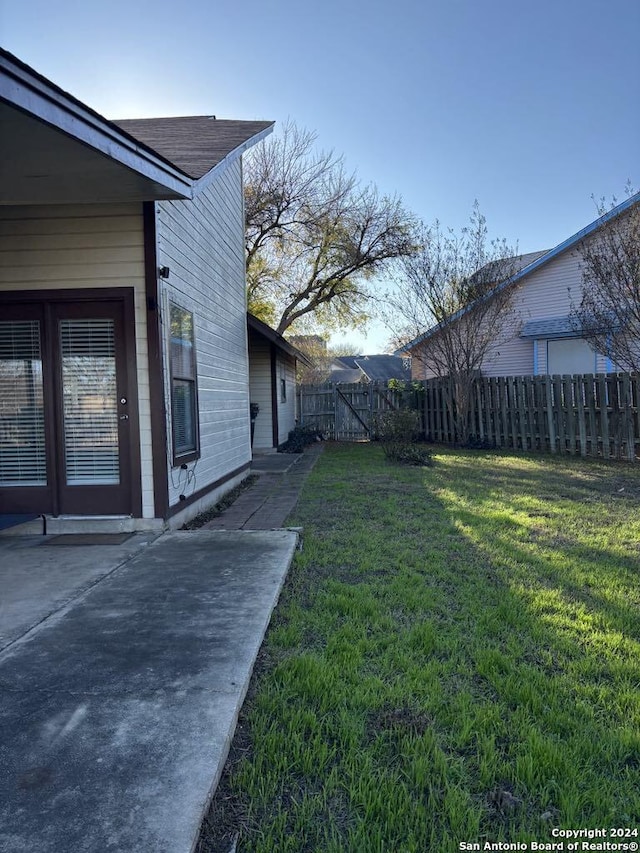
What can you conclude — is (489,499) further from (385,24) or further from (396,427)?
(385,24)

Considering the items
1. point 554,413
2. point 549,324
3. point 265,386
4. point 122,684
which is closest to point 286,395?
point 265,386

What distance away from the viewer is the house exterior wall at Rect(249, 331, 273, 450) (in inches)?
491

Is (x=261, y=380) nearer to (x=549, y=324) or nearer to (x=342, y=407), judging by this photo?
A: (x=342, y=407)

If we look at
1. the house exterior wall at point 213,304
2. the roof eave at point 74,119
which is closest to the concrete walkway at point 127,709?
the house exterior wall at point 213,304

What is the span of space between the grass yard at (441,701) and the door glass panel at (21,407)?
105 inches

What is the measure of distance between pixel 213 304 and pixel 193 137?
6.35ft

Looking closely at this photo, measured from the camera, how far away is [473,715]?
198 cm

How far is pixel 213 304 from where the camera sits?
683 cm

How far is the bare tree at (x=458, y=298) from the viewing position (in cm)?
1169

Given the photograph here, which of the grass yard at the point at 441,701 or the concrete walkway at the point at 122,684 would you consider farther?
the grass yard at the point at 441,701

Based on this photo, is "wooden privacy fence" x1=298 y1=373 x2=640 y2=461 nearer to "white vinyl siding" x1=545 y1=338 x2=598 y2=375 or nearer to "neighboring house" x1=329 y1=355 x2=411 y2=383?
"white vinyl siding" x1=545 y1=338 x2=598 y2=375

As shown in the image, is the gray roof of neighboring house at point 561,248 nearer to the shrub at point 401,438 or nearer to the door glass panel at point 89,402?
the shrub at point 401,438

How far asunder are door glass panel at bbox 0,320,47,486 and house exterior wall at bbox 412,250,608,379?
11.0 m

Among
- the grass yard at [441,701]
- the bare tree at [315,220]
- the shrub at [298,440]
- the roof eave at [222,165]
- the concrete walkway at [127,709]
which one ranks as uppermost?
the bare tree at [315,220]
